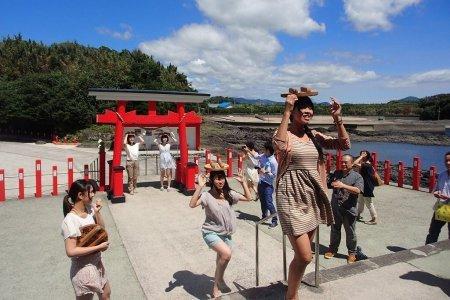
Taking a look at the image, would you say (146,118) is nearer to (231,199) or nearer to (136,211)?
(136,211)

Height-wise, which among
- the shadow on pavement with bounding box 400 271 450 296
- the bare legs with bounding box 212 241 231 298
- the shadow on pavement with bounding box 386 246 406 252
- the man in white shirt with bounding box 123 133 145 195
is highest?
the man in white shirt with bounding box 123 133 145 195

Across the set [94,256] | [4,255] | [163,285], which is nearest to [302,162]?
[94,256]

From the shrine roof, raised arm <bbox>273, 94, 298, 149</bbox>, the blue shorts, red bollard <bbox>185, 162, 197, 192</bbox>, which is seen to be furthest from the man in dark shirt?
the shrine roof

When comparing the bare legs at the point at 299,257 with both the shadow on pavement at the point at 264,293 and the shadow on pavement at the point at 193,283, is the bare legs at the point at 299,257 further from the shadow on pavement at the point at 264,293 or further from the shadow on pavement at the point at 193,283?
the shadow on pavement at the point at 193,283

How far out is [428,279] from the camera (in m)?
4.25

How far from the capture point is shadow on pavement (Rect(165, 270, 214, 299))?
4738mm

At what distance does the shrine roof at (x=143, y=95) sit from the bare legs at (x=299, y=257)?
26.7 feet

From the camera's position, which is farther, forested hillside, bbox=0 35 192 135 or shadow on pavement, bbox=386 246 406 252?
forested hillside, bbox=0 35 192 135

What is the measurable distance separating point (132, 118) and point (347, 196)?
275 inches

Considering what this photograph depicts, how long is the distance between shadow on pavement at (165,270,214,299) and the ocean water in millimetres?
33771

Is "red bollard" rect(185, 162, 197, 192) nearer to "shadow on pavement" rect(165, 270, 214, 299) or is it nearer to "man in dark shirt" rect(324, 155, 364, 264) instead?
"shadow on pavement" rect(165, 270, 214, 299)

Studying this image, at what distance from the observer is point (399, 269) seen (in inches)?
176

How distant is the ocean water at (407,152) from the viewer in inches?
1484

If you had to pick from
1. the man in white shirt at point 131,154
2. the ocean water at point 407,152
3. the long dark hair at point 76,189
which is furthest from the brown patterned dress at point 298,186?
the ocean water at point 407,152
